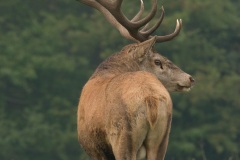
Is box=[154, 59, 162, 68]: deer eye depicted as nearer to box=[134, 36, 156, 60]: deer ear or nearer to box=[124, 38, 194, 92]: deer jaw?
box=[124, 38, 194, 92]: deer jaw

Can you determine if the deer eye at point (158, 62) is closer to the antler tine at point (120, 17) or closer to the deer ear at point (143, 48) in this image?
the deer ear at point (143, 48)

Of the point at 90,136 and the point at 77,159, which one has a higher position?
the point at 90,136

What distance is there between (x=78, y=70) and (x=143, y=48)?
3306 centimetres

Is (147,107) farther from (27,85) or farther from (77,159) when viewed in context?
(27,85)

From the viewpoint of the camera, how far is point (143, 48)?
1202cm

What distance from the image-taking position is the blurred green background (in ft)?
135

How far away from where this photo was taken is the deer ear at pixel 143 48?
1188cm

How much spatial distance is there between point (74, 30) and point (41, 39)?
1.46m

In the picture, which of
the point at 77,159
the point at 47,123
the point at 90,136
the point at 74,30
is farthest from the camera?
the point at 74,30

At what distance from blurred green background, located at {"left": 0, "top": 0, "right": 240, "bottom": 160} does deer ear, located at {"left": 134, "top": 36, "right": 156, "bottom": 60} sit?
87.5ft

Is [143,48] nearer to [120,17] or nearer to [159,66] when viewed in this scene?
[159,66]

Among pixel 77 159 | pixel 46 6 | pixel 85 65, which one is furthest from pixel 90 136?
pixel 46 6

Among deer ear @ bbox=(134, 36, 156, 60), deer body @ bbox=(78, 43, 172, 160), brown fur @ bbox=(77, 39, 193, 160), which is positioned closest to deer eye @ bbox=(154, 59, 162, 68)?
deer ear @ bbox=(134, 36, 156, 60)

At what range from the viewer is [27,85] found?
44281 mm
